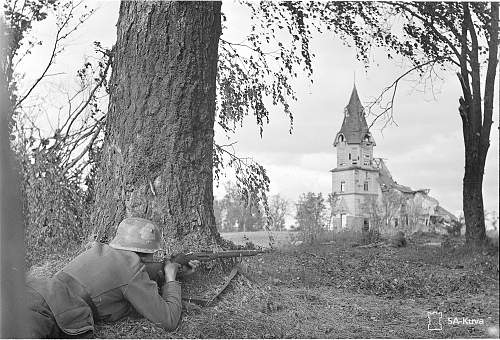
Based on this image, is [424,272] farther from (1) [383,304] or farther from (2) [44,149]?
(2) [44,149]

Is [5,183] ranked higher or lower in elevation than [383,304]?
higher

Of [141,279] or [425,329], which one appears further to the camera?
[425,329]

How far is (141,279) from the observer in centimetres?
239

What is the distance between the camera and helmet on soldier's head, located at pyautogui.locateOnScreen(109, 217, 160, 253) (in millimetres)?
2500

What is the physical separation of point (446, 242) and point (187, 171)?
2.97 metres

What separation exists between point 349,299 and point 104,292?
1.98 metres

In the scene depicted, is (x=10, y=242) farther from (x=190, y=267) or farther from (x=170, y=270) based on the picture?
(x=190, y=267)

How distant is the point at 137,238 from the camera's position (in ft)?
8.24

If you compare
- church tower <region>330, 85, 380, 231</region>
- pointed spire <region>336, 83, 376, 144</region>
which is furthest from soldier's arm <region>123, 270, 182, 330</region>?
pointed spire <region>336, 83, 376, 144</region>

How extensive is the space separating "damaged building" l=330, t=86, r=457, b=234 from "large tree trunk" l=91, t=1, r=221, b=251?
2007 millimetres

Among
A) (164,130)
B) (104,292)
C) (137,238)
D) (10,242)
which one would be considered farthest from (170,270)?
(10,242)

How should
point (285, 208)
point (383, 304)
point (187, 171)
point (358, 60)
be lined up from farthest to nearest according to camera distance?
point (285, 208), point (358, 60), point (383, 304), point (187, 171)

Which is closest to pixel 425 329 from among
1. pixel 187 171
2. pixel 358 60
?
pixel 187 171

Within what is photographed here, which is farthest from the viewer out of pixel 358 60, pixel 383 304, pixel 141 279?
pixel 358 60
